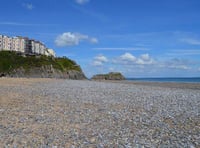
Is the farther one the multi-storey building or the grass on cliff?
the multi-storey building

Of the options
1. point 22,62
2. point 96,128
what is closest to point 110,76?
point 22,62

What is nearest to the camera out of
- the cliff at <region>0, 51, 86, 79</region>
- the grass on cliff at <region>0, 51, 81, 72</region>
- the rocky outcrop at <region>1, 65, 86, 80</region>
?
the rocky outcrop at <region>1, 65, 86, 80</region>

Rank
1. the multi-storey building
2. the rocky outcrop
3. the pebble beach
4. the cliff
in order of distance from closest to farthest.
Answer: the pebble beach
the rocky outcrop
the cliff
the multi-storey building

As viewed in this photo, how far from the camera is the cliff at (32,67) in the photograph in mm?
106000

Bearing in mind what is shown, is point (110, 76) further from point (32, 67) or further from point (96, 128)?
point (96, 128)

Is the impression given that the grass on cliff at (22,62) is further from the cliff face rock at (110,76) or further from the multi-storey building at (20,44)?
the multi-storey building at (20,44)

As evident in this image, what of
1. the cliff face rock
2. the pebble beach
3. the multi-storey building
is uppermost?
the multi-storey building

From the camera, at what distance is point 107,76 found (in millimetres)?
146625

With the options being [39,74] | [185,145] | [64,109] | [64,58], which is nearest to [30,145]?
[185,145]

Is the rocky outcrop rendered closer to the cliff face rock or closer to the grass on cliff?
the grass on cliff

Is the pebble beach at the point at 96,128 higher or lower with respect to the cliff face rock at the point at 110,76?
lower

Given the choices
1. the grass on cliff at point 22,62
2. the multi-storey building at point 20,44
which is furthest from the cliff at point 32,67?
the multi-storey building at point 20,44

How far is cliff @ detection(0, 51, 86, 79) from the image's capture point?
106 meters

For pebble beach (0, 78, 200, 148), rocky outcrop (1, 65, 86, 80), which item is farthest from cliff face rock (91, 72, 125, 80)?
pebble beach (0, 78, 200, 148)
